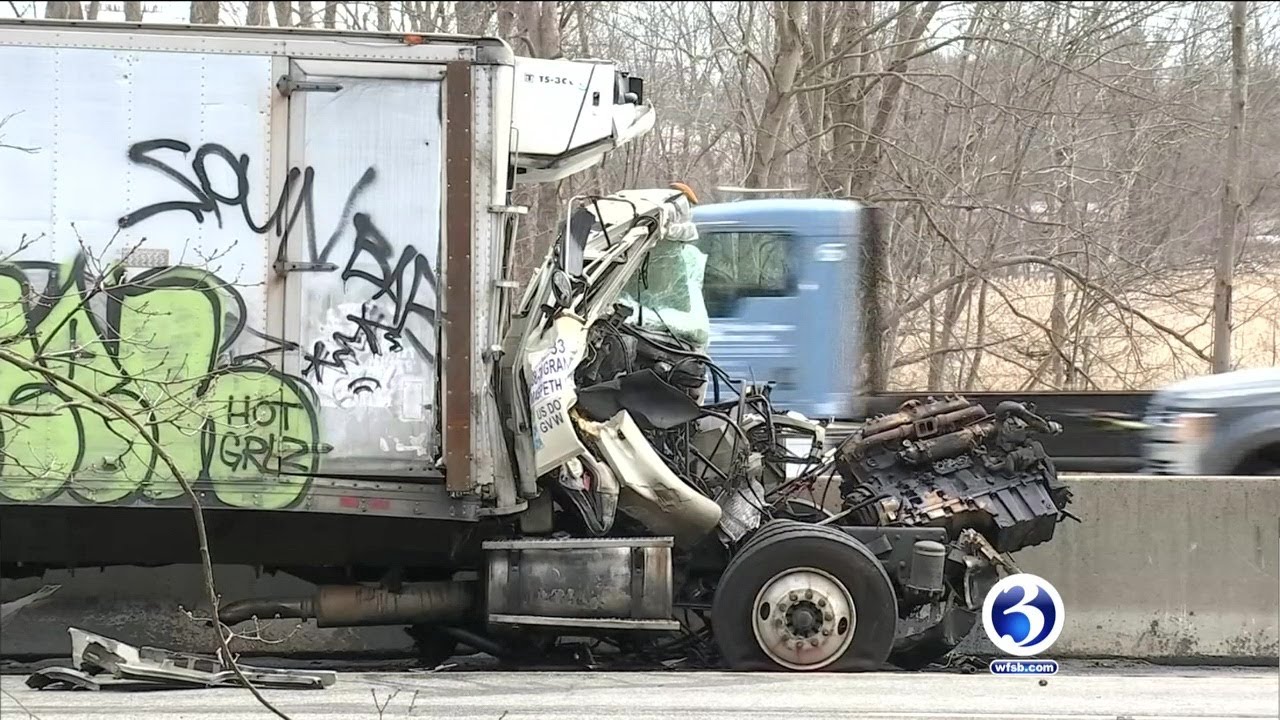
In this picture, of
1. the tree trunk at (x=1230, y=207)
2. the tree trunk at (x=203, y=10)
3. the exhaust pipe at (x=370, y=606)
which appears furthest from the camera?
the tree trunk at (x=203, y=10)

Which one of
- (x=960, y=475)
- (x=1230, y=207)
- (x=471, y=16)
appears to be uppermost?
(x=471, y=16)

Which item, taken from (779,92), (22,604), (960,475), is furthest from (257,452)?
(779,92)

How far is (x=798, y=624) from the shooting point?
6.32 metres

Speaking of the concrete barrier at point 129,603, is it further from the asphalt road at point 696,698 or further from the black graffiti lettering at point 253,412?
the black graffiti lettering at point 253,412

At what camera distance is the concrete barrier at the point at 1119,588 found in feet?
23.1

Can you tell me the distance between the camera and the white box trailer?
595cm

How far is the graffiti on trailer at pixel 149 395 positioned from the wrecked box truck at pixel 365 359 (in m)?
0.01

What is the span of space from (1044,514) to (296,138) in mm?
4188

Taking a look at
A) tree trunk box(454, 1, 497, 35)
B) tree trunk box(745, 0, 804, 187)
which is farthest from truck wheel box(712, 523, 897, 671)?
tree trunk box(454, 1, 497, 35)

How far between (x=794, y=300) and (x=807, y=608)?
18.9ft

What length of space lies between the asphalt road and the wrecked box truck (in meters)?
0.38

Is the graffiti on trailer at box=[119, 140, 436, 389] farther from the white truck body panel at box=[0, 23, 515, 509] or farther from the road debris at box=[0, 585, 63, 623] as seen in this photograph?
the road debris at box=[0, 585, 63, 623]

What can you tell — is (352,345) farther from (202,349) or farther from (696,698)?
(696,698)

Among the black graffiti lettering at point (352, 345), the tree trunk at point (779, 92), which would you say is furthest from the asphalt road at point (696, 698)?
the tree trunk at point (779, 92)
